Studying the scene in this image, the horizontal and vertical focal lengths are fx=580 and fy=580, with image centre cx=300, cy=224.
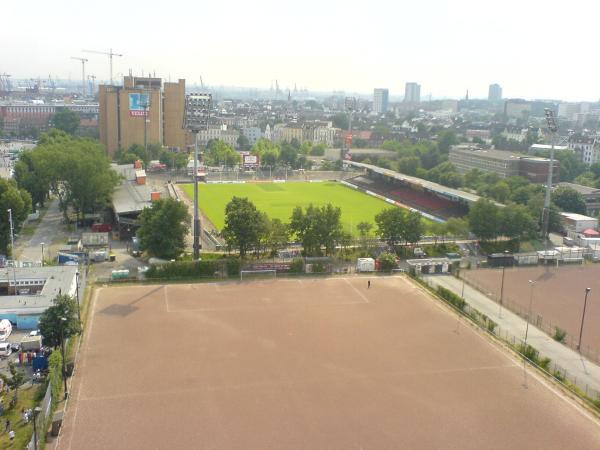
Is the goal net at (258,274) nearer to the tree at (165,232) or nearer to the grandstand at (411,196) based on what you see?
the tree at (165,232)

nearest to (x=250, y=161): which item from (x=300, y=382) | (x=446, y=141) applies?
(x=446, y=141)

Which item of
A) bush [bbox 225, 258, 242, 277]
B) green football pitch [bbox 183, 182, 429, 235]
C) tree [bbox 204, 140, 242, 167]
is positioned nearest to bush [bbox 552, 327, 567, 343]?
bush [bbox 225, 258, 242, 277]

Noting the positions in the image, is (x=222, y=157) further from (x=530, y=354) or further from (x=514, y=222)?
(x=530, y=354)

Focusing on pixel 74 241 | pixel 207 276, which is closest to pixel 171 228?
pixel 207 276

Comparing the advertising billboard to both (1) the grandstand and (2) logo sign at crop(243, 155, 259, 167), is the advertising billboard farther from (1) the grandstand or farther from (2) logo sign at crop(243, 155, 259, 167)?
(1) the grandstand

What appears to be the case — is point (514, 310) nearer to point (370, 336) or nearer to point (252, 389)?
point (370, 336)

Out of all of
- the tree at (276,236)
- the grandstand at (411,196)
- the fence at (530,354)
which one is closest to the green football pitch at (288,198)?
the grandstand at (411,196)
